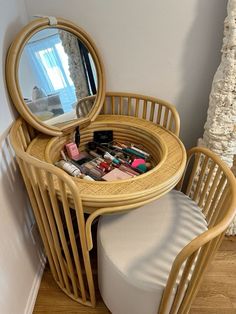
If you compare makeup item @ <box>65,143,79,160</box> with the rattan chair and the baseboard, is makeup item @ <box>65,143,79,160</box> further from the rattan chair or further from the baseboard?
the baseboard

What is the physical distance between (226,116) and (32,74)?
3.09ft

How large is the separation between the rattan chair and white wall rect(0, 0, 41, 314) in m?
0.36

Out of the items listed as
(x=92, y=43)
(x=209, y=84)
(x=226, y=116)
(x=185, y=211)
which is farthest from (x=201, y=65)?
(x=185, y=211)

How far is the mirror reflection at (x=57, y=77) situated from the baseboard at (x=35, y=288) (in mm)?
801

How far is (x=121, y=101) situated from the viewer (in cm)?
129

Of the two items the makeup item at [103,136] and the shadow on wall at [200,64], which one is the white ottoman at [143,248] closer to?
the makeup item at [103,136]

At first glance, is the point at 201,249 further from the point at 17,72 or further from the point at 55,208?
the point at 17,72

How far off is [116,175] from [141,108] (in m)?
0.52

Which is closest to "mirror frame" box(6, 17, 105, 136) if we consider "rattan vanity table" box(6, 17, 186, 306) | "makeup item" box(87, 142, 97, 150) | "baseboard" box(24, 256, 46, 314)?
"rattan vanity table" box(6, 17, 186, 306)

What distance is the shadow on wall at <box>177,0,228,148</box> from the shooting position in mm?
1067

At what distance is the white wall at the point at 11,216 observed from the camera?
2.98ft

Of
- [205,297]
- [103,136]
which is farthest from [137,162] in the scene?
[205,297]

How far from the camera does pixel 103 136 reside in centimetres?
122

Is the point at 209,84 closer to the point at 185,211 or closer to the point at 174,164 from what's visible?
the point at 174,164
